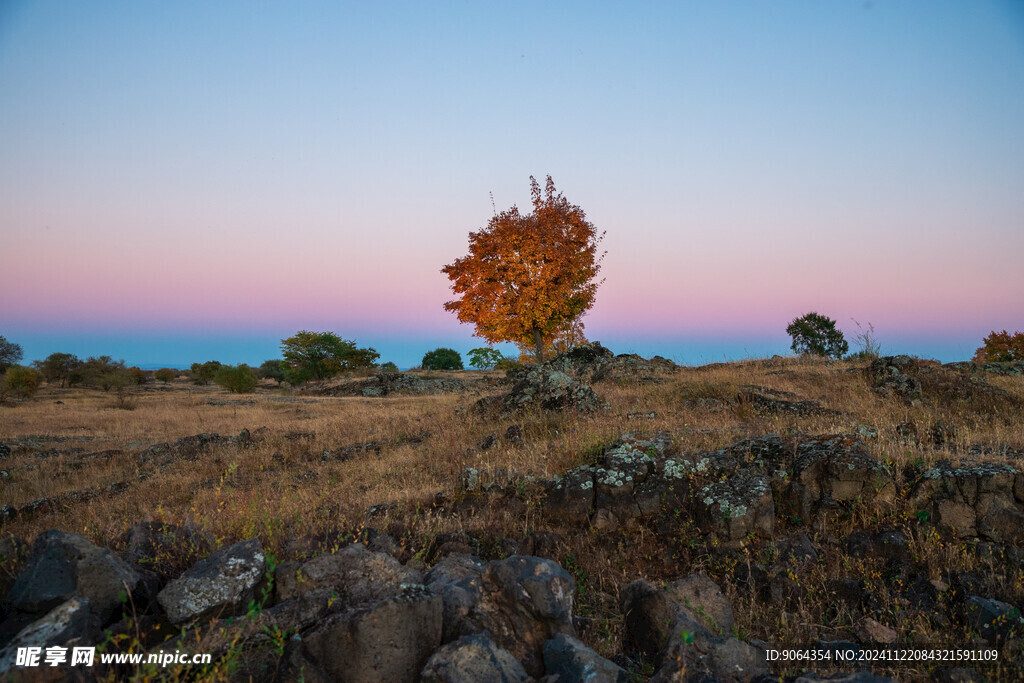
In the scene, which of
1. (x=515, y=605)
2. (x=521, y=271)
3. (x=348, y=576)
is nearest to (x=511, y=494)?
(x=515, y=605)

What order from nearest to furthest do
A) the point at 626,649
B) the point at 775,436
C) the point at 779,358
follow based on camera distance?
the point at 626,649, the point at 775,436, the point at 779,358

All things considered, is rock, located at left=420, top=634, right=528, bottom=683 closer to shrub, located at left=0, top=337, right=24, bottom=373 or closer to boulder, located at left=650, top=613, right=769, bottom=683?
boulder, located at left=650, top=613, right=769, bottom=683

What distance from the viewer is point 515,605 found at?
4617 mm

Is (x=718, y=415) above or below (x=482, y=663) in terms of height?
above

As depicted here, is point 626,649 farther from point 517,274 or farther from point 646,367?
point 517,274

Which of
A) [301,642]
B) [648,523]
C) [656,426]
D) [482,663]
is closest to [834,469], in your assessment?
[648,523]

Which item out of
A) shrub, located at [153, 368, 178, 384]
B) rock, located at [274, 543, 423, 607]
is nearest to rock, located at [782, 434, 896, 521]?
rock, located at [274, 543, 423, 607]

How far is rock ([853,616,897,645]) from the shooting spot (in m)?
5.03

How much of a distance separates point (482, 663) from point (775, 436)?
6.46 m

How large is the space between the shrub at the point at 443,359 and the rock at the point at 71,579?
61.1 m

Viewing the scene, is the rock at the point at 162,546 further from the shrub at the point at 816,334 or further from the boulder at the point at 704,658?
the shrub at the point at 816,334

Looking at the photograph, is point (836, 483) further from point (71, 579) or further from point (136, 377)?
point (136, 377)

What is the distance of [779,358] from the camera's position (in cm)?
2514

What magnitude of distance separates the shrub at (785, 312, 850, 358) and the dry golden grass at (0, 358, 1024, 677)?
55449mm
